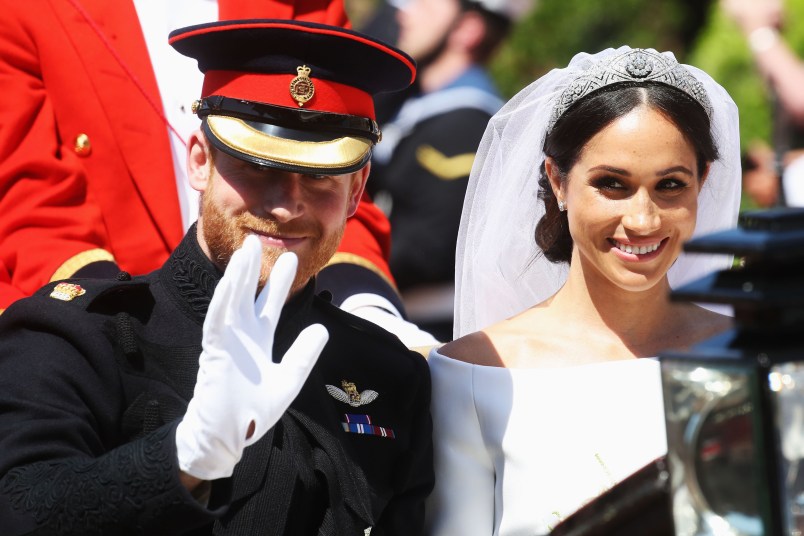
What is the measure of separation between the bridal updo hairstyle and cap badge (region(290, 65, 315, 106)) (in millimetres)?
760

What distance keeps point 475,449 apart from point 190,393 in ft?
2.83

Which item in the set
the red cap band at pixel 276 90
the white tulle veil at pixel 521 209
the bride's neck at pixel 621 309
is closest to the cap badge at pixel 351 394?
the red cap band at pixel 276 90

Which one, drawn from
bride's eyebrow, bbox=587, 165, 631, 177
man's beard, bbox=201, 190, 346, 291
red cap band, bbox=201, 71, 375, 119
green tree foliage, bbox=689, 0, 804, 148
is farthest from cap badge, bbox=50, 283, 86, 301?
green tree foliage, bbox=689, 0, 804, 148

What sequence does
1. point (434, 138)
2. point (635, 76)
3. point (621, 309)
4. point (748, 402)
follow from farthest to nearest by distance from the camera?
point (434, 138), point (621, 309), point (635, 76), point (748, 402)

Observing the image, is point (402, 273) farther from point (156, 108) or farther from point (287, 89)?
point (287, 89)

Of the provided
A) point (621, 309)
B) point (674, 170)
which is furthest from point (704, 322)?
point (674, 170)

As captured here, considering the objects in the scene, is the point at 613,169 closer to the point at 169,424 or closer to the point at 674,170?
the point at 674,170

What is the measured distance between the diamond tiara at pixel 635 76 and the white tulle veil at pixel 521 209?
0.33 ft

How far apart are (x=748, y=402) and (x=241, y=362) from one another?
90 cm

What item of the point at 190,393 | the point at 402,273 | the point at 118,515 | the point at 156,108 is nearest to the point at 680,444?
the point at 118,515

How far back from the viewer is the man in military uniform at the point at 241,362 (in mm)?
2148

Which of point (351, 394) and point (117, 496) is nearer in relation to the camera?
point (117, 496)

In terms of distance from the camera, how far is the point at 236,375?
2.10 metres

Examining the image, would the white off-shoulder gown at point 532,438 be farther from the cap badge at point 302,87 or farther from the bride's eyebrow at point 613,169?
the cap badge at point 302,87
